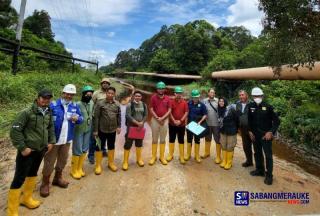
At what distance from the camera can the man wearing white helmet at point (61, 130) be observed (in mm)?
4855

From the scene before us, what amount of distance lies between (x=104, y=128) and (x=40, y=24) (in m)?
37.0

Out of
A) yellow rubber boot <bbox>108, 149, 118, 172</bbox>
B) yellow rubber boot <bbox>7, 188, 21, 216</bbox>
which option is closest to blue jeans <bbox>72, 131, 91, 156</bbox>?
yellow rubber boot <bbox>108, 149, 118, 172</bbox>

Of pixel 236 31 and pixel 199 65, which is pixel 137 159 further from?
pixel 236 31

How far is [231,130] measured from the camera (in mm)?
6625

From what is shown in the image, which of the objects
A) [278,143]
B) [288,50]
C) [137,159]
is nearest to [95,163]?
[137,159]

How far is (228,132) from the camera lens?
6.66 meters

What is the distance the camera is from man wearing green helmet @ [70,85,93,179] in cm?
556

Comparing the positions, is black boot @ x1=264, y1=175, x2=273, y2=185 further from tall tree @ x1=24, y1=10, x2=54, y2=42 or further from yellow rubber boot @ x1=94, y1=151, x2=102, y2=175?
tall tree @ x1=24, y1=10, x2=54, y2=42

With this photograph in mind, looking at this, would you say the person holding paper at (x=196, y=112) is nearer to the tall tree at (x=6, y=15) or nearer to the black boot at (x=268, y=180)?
the black boot at (x=268, y=180)

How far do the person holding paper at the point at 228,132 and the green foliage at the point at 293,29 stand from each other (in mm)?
1655

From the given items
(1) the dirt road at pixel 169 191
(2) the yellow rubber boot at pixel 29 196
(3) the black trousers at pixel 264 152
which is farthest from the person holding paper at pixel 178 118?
(2) the yellow rubber boot at pixel 29 196

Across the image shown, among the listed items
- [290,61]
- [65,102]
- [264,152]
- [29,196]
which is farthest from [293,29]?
[29,196]

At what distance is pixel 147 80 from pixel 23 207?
42703 mm

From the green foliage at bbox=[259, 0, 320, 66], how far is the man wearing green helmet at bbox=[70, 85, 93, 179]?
3559 mm
